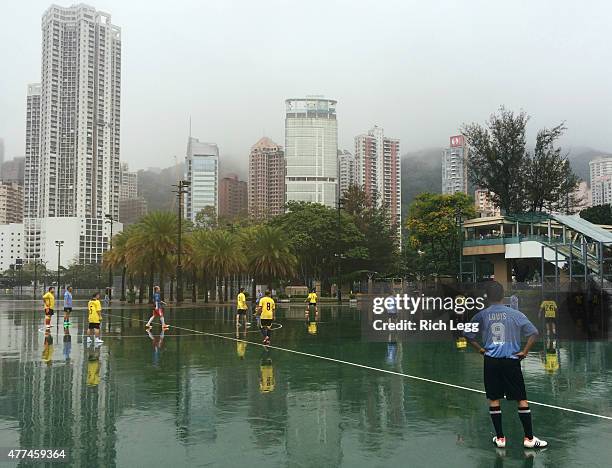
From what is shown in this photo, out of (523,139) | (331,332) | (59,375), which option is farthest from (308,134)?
(59,375)

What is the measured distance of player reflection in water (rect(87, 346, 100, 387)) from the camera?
38.4 ft

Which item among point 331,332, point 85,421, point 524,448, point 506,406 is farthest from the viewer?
point 331,332

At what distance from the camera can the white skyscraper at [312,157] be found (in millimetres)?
169250

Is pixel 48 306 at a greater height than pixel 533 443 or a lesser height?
greater

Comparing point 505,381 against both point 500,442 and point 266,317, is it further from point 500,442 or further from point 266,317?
point 266,317

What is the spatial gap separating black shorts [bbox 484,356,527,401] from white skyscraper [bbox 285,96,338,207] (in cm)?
15923

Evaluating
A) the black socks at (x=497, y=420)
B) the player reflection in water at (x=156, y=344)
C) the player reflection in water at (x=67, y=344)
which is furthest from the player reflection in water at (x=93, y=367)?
the black socks at (x=497, y=420)

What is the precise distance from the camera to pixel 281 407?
367 inches

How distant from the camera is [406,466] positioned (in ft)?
20.7

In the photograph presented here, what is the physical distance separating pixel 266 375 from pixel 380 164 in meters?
169

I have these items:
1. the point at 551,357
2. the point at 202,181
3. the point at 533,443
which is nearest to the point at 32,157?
the point at 202,181

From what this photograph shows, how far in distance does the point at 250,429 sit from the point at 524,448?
343 centimetres

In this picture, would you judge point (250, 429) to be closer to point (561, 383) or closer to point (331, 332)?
point (561, 383)

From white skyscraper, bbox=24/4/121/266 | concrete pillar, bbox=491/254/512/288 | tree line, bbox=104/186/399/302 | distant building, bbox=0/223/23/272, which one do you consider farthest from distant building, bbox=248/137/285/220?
concrete pillar, bbox=491/254/512/288
